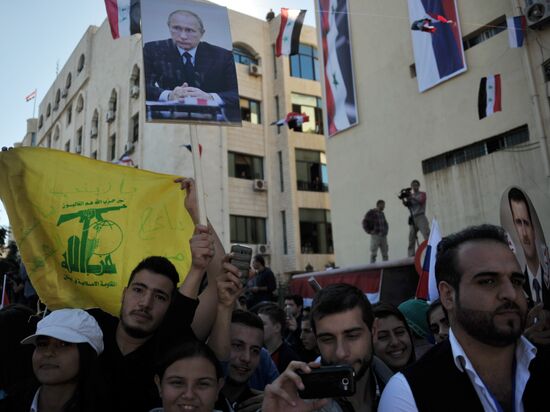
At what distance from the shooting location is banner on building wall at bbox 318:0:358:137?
16.8 metres

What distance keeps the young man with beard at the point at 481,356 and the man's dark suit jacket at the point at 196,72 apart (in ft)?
8.89

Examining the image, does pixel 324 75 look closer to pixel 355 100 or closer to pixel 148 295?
pixel 355 100

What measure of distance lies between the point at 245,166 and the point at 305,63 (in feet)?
21.5

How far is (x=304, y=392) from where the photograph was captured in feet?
5.48

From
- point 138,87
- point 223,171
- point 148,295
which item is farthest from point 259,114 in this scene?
point 148,295

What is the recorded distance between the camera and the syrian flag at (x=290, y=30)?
38.3ft

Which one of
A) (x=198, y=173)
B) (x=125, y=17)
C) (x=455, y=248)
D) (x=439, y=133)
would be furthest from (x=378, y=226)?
(x=455, y=248)

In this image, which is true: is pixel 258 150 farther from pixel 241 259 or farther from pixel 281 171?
pixel 241 259

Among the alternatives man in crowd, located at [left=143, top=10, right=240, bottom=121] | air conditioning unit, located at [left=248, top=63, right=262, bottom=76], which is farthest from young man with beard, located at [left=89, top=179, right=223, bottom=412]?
air conditioning unit, located at [left=248, top=63, right=262, bottom=76]

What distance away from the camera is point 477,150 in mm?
12781

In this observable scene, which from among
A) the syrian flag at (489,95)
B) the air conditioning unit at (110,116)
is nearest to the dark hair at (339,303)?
the syrian flag at (489,95)

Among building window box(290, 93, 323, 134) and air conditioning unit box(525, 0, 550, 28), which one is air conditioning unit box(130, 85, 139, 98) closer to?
building window box(290, 93, 323, 134)

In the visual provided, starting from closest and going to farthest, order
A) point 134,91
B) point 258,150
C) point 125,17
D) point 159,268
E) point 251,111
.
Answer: point 159,268 < point 125,17 < point 258,150 < point 251,111 < point 134,91

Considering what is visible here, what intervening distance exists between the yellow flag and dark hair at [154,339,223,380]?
4.77ft
